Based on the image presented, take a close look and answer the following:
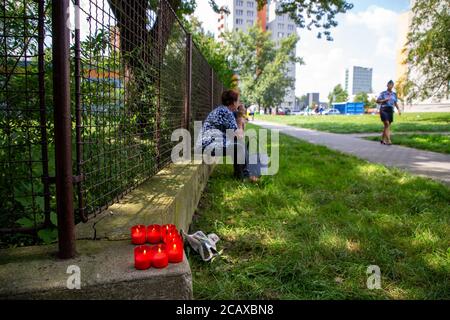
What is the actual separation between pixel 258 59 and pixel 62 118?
5943 centimetres

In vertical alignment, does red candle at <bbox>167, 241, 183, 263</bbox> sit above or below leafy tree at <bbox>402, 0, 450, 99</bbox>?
below

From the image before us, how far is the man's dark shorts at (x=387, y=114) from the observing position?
10.1m

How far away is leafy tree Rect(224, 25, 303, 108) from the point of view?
55344mm

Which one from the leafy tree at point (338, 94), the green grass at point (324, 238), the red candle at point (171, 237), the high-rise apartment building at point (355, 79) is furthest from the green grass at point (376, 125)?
the high-rise apartment building at point (355, 79)

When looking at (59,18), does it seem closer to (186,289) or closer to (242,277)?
(186,289)

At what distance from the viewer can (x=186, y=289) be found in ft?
5.25

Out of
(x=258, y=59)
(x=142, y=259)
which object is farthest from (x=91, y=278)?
(x=258, y=59)

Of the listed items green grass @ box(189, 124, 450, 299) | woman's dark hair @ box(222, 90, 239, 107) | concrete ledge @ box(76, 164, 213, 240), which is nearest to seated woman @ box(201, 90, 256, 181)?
woman's dark hair @ box(222, 90, 239, 107)

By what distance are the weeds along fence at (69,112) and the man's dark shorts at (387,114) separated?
858cm

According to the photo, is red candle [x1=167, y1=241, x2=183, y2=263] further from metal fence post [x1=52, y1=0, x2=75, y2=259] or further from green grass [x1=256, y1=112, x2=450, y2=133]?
green grass [x1=256, y1=112, x2=450, y2=133]

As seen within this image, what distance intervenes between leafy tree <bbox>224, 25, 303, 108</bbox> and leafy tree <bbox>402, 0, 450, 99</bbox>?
34.8m

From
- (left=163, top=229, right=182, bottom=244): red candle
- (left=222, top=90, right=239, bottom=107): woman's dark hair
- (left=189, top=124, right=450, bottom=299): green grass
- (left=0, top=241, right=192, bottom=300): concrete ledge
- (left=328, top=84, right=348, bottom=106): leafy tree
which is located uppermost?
(left=328, top=84, right=348, bottom=106): leafy tree

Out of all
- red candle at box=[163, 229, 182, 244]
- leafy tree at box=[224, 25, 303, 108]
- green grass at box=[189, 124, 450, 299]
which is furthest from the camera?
leafy tree at box=[224, 25, 303, 108]
